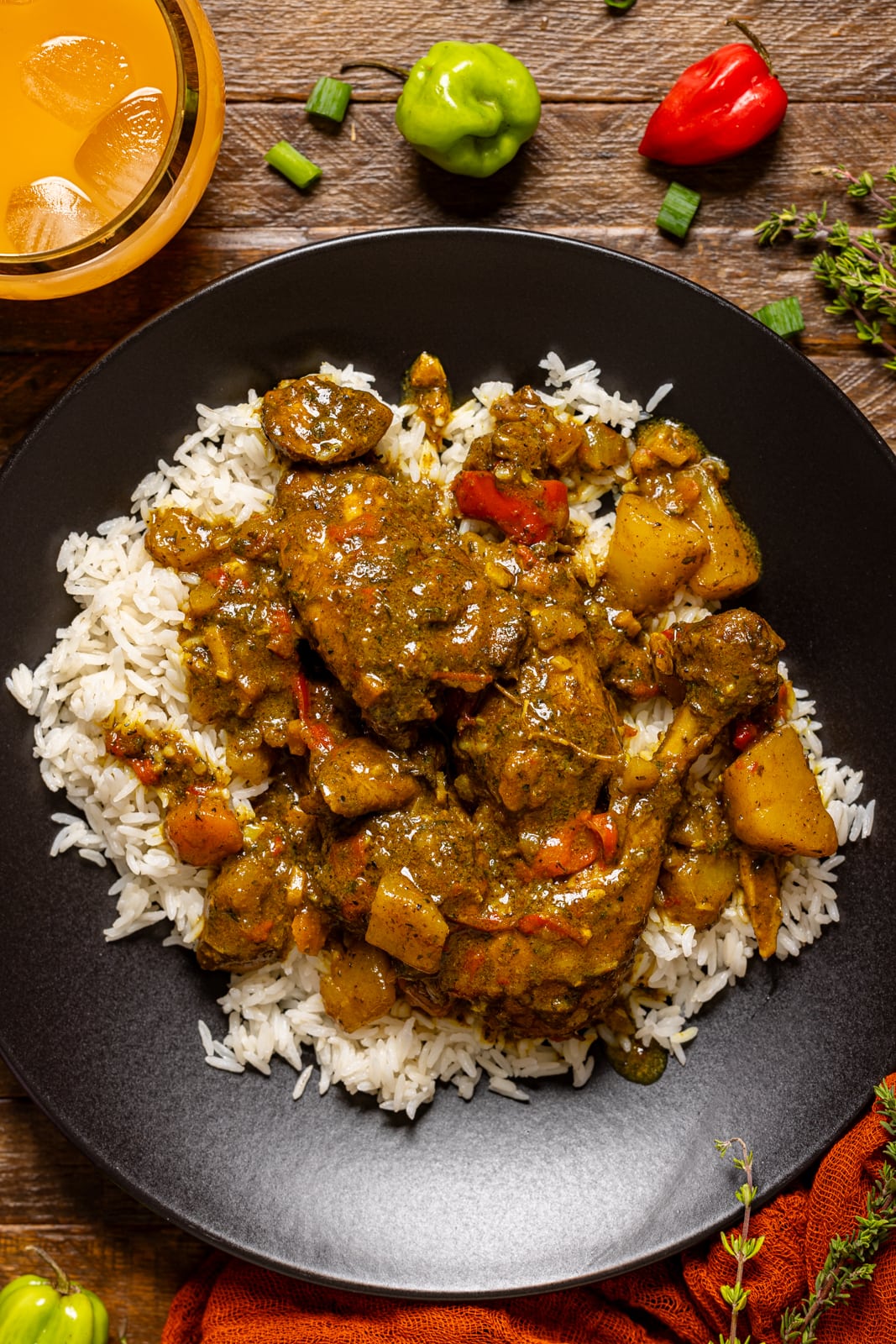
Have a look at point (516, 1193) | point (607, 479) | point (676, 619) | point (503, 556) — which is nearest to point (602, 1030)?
point (516, 1193)

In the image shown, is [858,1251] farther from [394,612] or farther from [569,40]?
[569,40]

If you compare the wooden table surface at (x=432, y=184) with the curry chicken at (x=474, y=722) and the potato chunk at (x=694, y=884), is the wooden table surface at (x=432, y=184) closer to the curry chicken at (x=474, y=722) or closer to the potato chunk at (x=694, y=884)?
the curry chicken at (x=474, y=722)

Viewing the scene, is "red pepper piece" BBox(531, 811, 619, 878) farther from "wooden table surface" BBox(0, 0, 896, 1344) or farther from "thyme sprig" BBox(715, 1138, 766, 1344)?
"wooden table surface" BBox(0, 0, 896, 1344)

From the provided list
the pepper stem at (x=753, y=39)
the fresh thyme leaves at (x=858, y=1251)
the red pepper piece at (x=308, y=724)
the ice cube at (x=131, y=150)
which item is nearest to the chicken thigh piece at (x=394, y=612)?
the red pepper piece at (x=308, y=724)

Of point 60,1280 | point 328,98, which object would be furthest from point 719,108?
point 60,1280

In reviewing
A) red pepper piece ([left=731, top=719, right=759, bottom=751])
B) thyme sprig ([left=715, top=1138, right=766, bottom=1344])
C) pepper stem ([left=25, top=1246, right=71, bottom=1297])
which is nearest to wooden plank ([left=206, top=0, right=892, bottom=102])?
red pepper piece ([left=731, top=719, right=759, bottom=751])

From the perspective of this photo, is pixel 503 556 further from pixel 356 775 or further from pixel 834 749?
pixel 834 749
